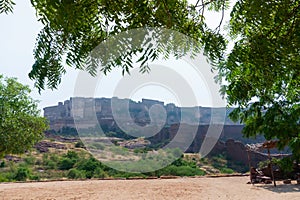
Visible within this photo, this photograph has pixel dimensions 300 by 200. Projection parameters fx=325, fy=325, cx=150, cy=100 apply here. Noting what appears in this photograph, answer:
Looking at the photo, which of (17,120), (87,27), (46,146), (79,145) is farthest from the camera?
(79,145)

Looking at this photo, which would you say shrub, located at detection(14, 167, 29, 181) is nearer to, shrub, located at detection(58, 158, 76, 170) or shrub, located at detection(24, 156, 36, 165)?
shrub, located at detection(58, 158, 76, 170)

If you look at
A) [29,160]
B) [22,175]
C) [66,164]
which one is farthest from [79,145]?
[22,175]

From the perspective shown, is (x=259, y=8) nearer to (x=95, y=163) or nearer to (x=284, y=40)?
(x=284, y=40)

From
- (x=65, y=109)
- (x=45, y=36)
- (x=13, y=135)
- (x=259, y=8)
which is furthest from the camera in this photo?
(x=65, y=109)

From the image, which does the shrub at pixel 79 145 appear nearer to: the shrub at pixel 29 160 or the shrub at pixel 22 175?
the shrub at pixel 29 160

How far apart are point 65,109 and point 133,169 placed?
115 feet

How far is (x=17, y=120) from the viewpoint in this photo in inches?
426

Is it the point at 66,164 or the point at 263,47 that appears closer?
the point at 263,47

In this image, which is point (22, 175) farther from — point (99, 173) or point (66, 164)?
point (66, 164)

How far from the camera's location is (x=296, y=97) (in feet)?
7.65

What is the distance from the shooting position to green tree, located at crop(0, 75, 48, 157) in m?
10.4

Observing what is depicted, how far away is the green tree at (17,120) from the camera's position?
10.4 metres

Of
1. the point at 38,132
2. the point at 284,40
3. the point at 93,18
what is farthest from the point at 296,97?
the point at 38,132

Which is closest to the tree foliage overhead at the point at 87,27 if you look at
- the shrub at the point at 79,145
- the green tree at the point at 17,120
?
the green tree at the point at 17,120
